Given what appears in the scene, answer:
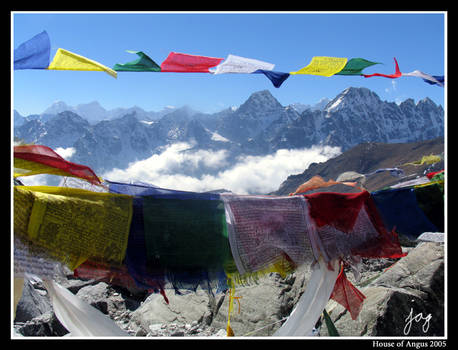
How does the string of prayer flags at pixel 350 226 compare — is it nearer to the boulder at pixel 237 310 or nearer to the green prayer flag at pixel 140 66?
the green prayer flag at pixel 140 66

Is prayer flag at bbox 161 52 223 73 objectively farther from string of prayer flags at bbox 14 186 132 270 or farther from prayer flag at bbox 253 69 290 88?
string of prayer flags at bbox 14 186 132 270

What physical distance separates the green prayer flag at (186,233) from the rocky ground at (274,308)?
1208 millimetres

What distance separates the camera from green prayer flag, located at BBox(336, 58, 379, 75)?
4.28 m

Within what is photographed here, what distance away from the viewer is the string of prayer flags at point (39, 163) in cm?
312

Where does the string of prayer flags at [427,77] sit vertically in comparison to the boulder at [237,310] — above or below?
above

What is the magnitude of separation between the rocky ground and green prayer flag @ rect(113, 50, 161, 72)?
2655 mm

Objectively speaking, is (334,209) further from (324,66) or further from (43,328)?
(43,328)

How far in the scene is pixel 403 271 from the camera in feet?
19.0

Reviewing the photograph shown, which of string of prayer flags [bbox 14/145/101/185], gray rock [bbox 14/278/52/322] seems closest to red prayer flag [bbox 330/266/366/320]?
string of prayer flags [bbox 14/145/101/185]

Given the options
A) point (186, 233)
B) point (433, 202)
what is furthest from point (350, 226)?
point (186, 233)

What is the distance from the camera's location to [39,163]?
125 inches

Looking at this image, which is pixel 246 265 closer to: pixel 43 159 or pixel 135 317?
pixel 43 159

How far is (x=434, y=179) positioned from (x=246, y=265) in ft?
7.87

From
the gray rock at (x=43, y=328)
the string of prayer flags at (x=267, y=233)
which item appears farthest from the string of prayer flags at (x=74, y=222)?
the gray rock at (x=43, y=328)
